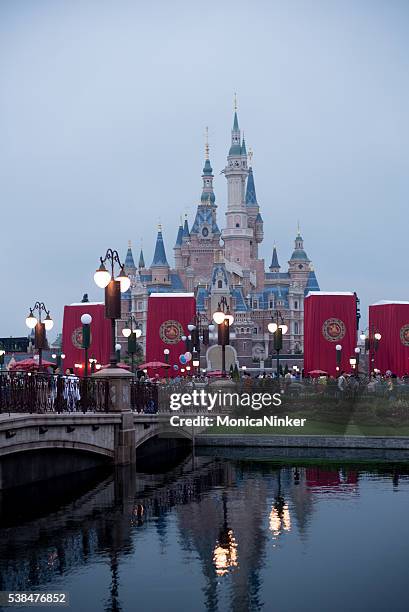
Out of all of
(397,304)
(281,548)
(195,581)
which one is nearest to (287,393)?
(281,548)

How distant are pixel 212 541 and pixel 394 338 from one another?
46045mm

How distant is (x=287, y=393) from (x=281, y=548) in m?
20.3

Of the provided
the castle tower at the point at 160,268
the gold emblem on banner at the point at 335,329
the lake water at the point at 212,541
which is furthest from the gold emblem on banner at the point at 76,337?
the castle tower at the point at 160,268

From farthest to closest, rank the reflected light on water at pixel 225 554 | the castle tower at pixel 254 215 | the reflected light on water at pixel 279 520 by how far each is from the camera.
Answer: the castle tower at pixel 254 215, the reflected light on water at pixel 279 520, the reflected light on water at pixel 225 554

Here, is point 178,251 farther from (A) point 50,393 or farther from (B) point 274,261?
(A) point 50,393

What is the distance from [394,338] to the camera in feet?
204

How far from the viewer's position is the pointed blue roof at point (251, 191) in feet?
583

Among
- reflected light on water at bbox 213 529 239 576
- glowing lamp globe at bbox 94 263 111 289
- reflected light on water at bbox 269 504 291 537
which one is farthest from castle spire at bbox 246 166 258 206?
reflected light on water at bbox 213 529 239 576

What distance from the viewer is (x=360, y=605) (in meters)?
13.6

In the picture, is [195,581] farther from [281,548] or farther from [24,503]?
[24,503]

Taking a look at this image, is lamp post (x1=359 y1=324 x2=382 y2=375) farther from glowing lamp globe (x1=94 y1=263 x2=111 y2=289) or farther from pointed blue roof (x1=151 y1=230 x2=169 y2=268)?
pointed blue roof (x1=151 y1=230 x2=169 y2=268)

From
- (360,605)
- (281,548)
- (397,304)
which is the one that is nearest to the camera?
(360,605)

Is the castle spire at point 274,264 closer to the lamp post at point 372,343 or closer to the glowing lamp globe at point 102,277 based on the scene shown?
the lamp post at point 372,343

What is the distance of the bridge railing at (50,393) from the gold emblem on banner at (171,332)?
38.1m
